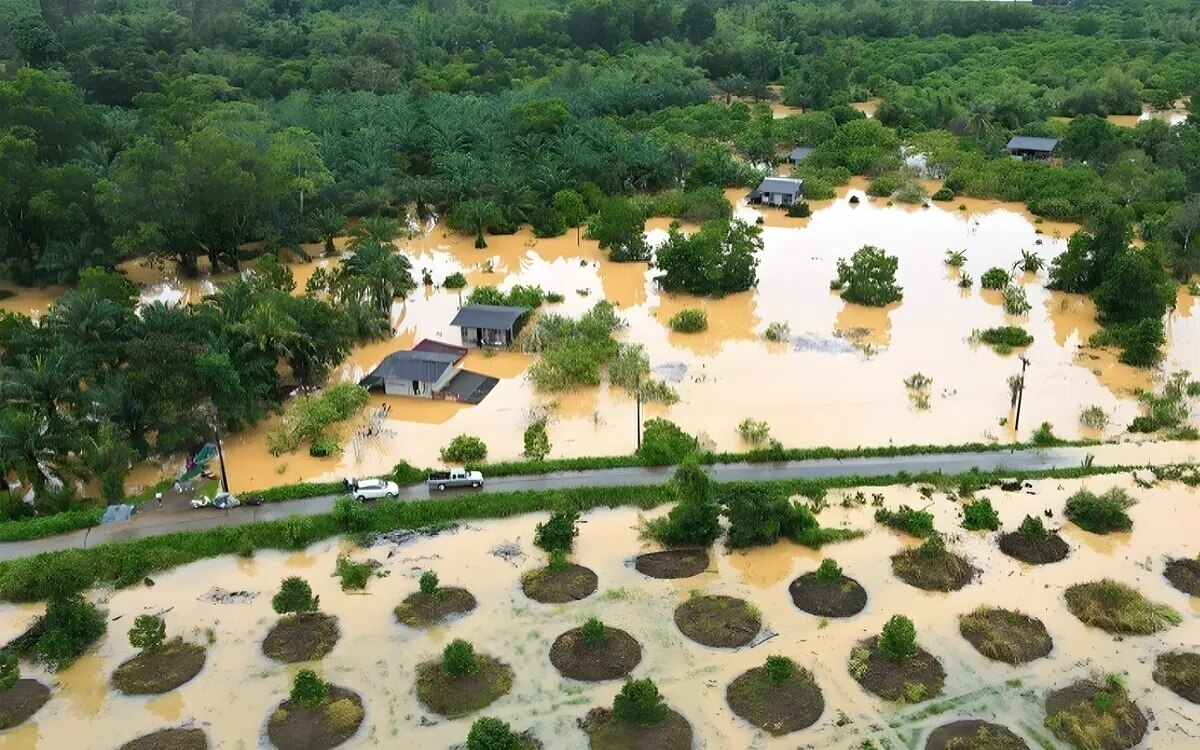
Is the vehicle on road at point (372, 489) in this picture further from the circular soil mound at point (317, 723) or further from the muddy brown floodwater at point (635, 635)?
the circular soil mound at point (317, 723)

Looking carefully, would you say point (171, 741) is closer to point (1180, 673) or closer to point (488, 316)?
point (1180, 673)

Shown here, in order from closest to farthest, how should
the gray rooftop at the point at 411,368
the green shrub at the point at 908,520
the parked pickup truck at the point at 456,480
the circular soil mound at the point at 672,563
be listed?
the circular soil mound at the point at 672,563 < the green shrub at the point at 908,520 < the parked pickup truck at the point at 456,480 < the gray rooftop at the point at 411,368

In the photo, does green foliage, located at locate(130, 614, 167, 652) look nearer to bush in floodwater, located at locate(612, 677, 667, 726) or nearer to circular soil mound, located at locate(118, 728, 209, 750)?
circular soil mound, located at locate(118, 728, 209, 750)

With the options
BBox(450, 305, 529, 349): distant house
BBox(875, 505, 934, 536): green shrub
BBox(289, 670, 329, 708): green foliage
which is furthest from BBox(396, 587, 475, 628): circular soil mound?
BBox(450, 305, 529, 349): distant house

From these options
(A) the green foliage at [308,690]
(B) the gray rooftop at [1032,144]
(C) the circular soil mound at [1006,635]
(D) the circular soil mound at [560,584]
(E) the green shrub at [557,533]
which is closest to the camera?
(A) the green foliage at [308,690]

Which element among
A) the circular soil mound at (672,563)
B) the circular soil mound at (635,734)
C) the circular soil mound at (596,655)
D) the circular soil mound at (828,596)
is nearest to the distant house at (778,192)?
the circular soil mound at (672,563)

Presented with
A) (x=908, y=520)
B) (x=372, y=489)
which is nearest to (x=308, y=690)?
(x=372, y=489)
